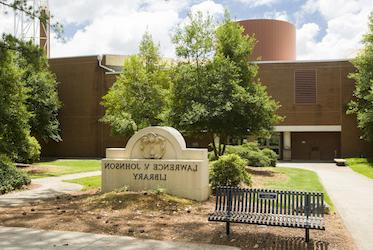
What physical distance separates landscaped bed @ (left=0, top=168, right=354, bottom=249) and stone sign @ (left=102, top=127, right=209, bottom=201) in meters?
0.63

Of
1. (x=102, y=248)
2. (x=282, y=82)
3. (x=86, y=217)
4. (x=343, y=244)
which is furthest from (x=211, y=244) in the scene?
(x=282, y=82)

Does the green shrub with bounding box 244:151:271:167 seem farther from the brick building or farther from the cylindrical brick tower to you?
the cylindrical brick tower

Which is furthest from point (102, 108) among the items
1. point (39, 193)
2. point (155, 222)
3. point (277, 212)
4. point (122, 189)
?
point (277, 212)

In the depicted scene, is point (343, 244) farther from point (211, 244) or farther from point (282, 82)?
point (282, 82)

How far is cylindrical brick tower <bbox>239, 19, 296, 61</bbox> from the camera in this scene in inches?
1956

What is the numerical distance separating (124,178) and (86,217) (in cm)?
376

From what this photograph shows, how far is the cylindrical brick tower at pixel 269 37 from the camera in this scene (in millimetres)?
49688

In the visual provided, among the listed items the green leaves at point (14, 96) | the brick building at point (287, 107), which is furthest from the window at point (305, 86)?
Answer: the green leaves at point (14, 96)

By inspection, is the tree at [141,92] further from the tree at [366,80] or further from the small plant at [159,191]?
the small plant at [159,191]

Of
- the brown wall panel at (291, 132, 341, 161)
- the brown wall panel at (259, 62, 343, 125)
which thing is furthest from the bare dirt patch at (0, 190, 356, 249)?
the brown wall panel at (291, 132, 341, 161)

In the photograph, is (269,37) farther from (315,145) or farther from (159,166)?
(159,166)

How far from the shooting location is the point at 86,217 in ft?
30.9

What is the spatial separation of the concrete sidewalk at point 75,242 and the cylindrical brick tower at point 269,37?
43.3 meters

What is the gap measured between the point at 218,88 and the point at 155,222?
13.5 metres
